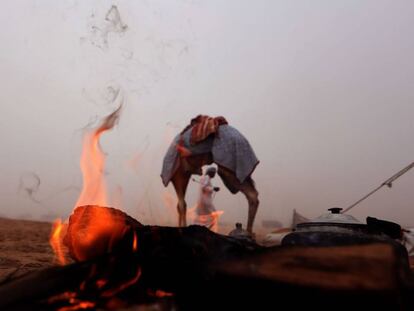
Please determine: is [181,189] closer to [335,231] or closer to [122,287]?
[335,231]

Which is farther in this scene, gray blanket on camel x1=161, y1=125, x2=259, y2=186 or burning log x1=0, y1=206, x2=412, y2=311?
gray blanket on camel x1=161, y1=125, x2=259, y2=186

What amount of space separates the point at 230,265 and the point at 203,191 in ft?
27.2

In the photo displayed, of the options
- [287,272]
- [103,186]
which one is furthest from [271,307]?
[103,186]

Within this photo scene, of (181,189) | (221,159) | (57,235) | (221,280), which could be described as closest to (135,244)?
→ (221,280)

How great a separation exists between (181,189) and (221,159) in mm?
1050

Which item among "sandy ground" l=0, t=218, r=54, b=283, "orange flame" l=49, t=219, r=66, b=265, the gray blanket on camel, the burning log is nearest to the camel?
the gray blanket on camel

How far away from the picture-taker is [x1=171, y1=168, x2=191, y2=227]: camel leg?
23.5ft

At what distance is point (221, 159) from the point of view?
262 inches

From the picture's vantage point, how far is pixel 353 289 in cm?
163

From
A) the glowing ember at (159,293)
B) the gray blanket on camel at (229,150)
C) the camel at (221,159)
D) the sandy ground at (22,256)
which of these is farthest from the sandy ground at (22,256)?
the gray blanket on camel at (229,150)

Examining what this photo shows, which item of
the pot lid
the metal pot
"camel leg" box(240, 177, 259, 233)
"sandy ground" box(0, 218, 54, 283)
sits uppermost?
"camel leg" box(240, 177, 259, 233)

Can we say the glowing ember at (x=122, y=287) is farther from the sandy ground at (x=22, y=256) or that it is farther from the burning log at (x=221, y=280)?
the sandy ground at (x=22, y=256)

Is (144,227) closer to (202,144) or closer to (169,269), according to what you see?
(169,269)

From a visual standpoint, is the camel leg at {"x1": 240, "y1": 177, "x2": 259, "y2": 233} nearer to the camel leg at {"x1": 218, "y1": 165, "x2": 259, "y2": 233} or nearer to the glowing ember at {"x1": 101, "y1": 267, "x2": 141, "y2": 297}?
the camel leg at {"x1": 218, "y1": 165, "x2": 259, "y2": 233}
